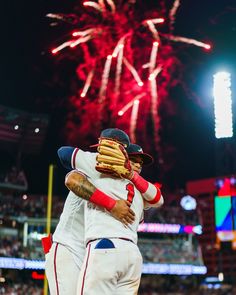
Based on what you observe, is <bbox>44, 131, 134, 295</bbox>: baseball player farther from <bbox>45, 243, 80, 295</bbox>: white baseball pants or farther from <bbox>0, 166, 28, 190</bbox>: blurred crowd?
<bbox>0, 166, 28, 190</bbox>: blurred crowd

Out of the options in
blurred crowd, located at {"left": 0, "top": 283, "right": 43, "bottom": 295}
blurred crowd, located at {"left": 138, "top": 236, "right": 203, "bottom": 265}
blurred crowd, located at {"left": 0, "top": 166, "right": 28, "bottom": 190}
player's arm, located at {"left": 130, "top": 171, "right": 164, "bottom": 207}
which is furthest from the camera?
blurred crowd, located at {"left": 0, "top": 166, "right": 28, "bottom": 190}

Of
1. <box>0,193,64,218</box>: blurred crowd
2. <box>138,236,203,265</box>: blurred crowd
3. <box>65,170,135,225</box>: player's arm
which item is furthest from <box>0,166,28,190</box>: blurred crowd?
<box>65,170,135,225</box>: player's arm

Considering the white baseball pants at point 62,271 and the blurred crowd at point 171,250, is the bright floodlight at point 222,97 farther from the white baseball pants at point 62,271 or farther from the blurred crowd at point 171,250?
the white baseball pants at point 62,271

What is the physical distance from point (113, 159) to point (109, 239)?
553 mm

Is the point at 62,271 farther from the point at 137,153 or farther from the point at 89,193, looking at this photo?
the point at 137,153

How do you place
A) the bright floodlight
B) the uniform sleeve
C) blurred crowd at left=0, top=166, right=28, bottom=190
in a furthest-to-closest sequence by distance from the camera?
blurred crowd at left=0, top=166, right=28, bottom=190 < the bright floodlight < the uniform sleeve

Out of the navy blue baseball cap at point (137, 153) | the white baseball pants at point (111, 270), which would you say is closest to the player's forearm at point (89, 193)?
the white baseball pants at point (111, 270)

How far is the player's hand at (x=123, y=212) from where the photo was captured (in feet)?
13.9

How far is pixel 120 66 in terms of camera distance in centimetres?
2458

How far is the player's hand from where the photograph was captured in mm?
4227

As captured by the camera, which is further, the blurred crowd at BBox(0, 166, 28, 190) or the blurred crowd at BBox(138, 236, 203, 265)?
the blurred crowd at BBox(0, 166, 28, 190)

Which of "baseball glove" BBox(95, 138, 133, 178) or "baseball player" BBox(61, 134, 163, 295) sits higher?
"baseball glove" BBox(95, 138, 133, 178)

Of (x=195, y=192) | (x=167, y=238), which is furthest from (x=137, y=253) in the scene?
(x=195, y=192)

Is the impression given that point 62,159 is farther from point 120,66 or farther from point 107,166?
point 120,66
